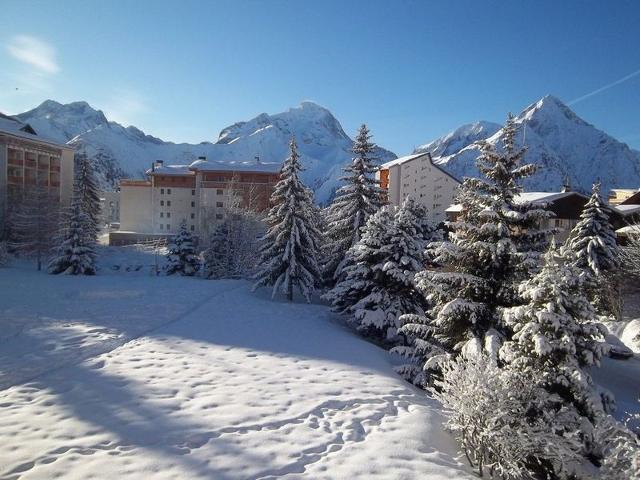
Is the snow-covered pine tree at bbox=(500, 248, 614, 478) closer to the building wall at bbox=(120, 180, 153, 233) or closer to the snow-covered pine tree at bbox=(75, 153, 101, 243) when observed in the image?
the snow-covered pine tree at bbox=(75, 153, 101, 243)

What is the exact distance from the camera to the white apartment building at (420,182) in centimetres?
5678

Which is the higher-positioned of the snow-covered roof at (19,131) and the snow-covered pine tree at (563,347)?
the snow-covered roof at (19,131)

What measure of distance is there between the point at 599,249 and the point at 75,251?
35586 mm

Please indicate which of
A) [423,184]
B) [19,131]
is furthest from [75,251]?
[423,184]

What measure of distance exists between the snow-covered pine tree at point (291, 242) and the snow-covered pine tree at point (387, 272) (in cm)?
543

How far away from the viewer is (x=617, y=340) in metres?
22.1

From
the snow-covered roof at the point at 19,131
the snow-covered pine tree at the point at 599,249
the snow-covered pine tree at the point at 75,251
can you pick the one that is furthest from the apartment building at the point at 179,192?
the snow-covered pine tree at the point at 599,249

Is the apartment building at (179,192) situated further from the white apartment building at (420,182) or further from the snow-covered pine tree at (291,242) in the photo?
the snow-covered pine tree at (291,242)

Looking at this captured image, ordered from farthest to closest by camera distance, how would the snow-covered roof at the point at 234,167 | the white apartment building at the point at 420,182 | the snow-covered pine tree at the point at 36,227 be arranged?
the snow-covered roof at the point at 234,167
the white apartment building at the point at 420,182
the snow-covered pine tree at the point at 36,227

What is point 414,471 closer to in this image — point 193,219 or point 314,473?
point 314,473

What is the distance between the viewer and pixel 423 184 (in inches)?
2335

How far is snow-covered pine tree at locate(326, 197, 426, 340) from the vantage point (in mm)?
15430

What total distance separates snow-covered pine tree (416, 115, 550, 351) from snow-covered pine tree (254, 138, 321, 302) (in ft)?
38.1

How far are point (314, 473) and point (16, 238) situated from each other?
3883 centimetres
